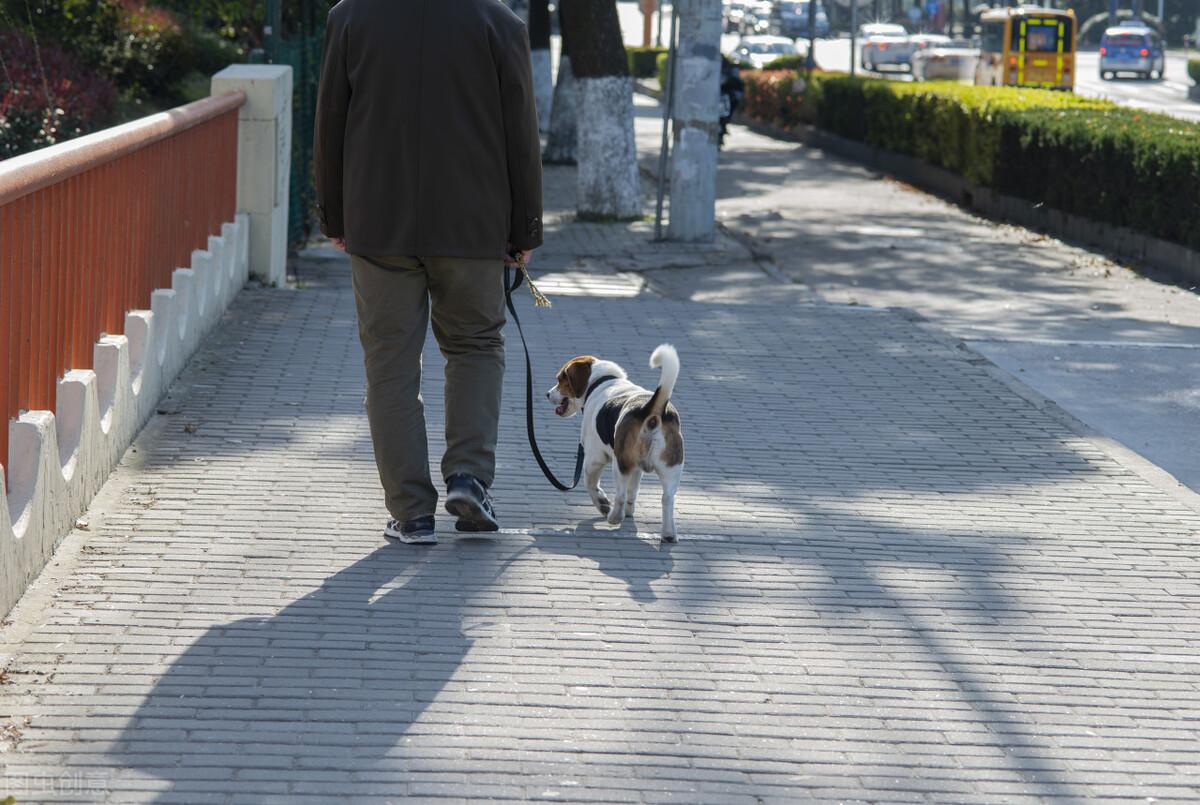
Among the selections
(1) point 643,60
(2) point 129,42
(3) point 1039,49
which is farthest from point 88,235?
(1) point 643,60

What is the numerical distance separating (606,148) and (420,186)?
12.1 metres

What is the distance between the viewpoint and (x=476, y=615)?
5.08 metres

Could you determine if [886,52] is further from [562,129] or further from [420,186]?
[420,186]

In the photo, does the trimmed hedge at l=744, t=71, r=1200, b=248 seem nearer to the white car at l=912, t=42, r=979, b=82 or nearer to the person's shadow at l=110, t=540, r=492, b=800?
the person's shadow at l=110, t=540, r=492, b=800

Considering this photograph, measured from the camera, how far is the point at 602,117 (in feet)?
57.4

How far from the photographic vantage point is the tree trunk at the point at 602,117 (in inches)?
688

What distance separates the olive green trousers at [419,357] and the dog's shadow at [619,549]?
1.28 ft

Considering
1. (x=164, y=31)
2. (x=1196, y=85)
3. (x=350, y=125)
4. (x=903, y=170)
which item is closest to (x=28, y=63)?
(x=164, y=31)

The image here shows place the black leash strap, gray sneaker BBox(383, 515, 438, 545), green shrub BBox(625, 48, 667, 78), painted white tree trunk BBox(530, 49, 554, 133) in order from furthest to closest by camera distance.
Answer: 1. green shrub BBox(625, 48, 667, 78)
2. painted white tree trunk BBox(530, 49, 554, 133)
3. the black leash strap
4. gray sneaker BBox(383, 515, 438, 545)

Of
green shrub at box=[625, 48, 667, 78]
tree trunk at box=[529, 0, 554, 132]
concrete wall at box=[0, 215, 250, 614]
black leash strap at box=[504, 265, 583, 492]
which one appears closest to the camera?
concrete wall at box=[0, 215, 250, 614]

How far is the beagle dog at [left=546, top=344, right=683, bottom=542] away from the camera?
5.79 meters

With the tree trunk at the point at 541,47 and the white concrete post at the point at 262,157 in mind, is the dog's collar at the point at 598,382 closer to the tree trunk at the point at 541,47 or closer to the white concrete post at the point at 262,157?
the white concrete post at the point at 262,157

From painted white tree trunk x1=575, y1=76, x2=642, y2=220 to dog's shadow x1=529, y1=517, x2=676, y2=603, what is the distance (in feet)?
37.8

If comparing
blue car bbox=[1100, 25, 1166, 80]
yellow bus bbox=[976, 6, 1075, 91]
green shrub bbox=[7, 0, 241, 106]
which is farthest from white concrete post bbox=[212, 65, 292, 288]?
blue car bbox=[1100, 25, 1166, 80]
